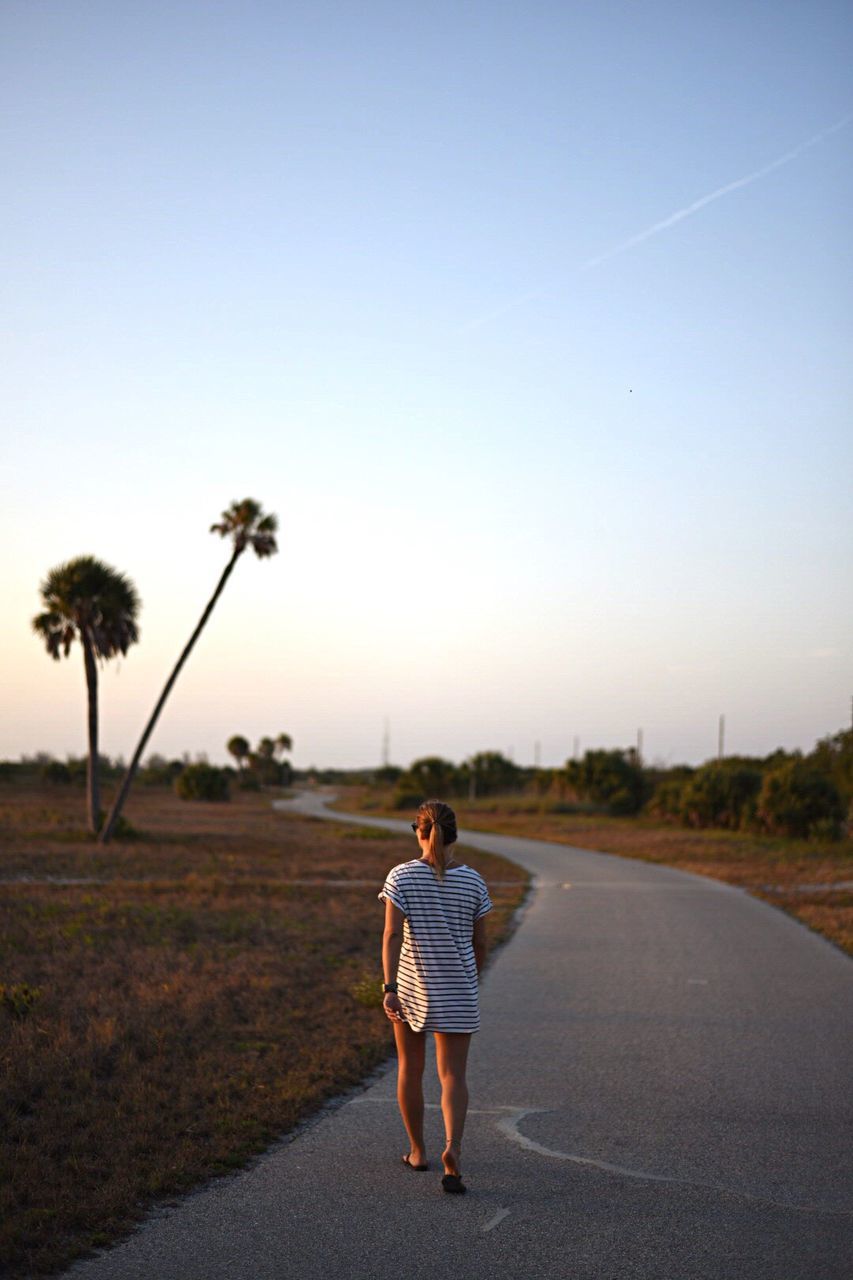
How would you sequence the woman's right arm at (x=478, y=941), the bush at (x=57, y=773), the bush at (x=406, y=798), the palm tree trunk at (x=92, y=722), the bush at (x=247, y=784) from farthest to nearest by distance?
the bush at (x=247, y=784) → the bush at (x=57, y=773) → the bush at (x=406, y=798) → the palm tree trunk at (x=92, y=722) → the woman's right arm at (x=478, y=941)

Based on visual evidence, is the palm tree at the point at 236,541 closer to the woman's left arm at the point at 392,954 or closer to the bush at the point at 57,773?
the woman's left arm at the point at 392,954

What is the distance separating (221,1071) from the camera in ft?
26.8

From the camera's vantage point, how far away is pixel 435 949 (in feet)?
19.3

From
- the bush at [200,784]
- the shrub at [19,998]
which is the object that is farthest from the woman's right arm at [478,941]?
the bush at [200,784]

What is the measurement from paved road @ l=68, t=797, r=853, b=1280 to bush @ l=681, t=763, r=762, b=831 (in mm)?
36305

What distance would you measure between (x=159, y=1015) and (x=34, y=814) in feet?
118

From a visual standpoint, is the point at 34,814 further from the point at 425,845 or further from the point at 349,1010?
the point at 425,845

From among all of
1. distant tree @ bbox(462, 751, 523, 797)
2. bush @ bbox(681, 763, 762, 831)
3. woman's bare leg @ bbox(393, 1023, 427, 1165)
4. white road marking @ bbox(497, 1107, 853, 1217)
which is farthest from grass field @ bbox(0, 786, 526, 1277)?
distant tree @ bbox(462, 751, 523, 797)

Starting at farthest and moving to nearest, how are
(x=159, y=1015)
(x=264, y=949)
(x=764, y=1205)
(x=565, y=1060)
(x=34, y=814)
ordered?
(x=34, y=814)
(x=264, y=949)
(x=159, y=1015)
(x=565, y=1060)
(x=764, y=1205)

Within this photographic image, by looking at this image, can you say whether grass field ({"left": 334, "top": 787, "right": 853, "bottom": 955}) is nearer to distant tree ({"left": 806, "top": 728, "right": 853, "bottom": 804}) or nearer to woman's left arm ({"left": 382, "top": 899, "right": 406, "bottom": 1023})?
distant tree ({"left": 806, "top": 728, "right": 853, "bottom": 804})

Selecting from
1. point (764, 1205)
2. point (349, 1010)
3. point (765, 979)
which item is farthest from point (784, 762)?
point (764, 1205)

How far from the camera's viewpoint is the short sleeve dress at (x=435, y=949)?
5.82 meters

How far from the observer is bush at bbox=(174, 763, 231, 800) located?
72.8 meters

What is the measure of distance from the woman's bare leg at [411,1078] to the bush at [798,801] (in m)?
36.9
